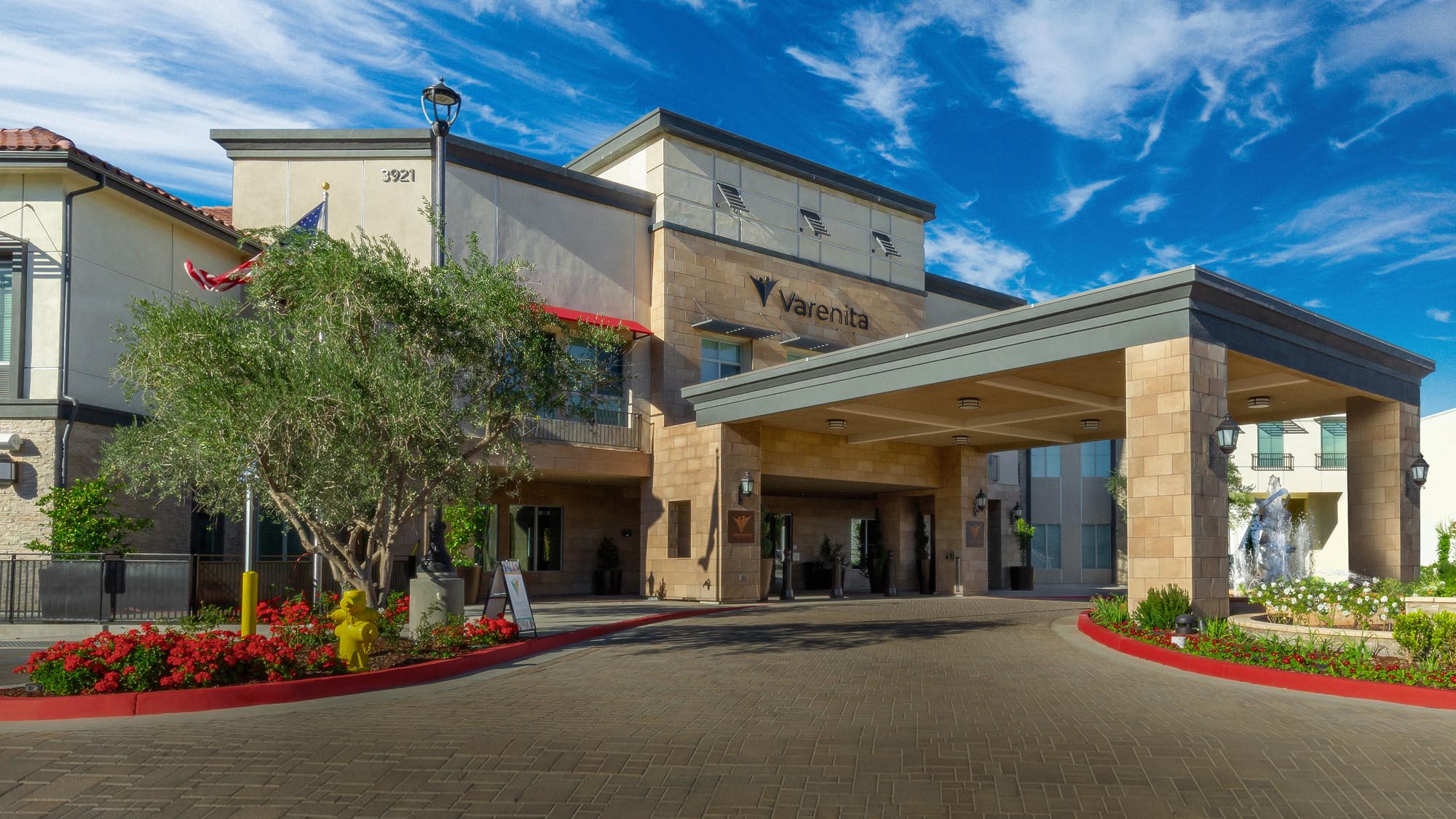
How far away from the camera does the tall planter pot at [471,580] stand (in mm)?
23094

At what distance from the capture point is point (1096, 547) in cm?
4256

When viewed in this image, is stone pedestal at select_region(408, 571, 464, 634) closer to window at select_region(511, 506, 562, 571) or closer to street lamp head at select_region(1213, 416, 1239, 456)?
street lamp head at select_region(1213, 416, 1239, 456)

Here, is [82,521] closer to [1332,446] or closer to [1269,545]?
[1269,545]

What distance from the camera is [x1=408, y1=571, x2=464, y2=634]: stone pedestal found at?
13.7 metres

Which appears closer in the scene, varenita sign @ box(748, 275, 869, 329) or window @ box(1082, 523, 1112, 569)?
varenita sign @ box(748, 275, 869, 329)

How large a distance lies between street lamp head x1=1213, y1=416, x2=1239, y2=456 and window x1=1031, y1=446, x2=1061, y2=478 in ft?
92.7

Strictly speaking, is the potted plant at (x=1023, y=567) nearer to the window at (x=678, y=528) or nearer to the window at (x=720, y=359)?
the window at (x=720, y=359)

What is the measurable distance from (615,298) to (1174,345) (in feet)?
50.3

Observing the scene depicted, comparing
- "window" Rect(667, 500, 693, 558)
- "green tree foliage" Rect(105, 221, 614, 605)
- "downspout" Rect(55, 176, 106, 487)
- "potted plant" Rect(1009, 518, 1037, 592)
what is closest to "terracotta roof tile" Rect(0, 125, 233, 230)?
"downspout" Rect(55, 176, 106, 487)

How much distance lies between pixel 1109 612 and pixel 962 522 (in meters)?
13.0

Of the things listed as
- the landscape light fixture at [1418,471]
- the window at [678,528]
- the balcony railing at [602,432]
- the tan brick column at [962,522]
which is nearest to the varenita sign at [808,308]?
the tan brick column at [962,522]

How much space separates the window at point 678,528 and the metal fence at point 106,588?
10915 millimetres

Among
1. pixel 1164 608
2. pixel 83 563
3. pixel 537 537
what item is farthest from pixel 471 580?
pixel 1164 608

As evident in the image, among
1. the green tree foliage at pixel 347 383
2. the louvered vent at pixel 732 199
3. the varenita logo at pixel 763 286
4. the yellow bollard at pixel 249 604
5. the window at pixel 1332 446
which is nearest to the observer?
the green tree foliage at pixel 347 383
